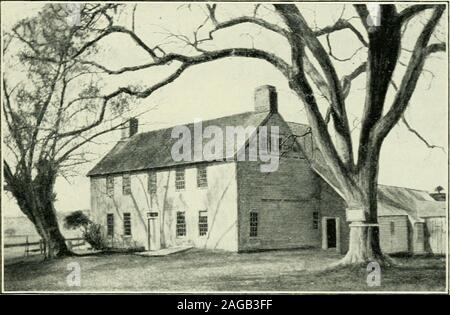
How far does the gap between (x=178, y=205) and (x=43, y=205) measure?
2.05m

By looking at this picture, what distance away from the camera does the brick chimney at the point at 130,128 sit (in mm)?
10805

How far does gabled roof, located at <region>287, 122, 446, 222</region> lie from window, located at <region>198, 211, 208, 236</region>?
1.82 m

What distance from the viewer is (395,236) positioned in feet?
35.2

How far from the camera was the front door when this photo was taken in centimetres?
1095

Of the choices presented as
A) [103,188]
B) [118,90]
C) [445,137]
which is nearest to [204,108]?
[118,90]

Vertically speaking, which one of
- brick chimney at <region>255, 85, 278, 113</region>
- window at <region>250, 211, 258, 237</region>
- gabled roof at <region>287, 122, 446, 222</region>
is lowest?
window at <region>250, 211, 258, 237</region>

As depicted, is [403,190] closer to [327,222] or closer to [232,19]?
[327,222]

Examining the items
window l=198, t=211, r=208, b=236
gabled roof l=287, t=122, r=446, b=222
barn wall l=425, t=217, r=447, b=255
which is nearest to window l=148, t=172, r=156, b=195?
window l=198, t=211, r=208, b=236

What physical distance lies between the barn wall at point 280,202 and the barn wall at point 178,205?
0.74 ft

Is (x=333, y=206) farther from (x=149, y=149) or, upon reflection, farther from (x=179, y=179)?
(x=149, y=149)

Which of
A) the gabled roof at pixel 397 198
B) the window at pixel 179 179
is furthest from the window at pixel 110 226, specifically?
the gabled roof at pixel 397 198

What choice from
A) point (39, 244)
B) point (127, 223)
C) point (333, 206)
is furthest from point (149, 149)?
point (333, 206)

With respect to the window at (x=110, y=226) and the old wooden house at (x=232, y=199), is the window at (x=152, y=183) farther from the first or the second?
the window at (x=110, y=226)

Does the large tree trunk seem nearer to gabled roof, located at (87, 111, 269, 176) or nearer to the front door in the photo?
gabled roof, located at (87, 111, 269, 176)
